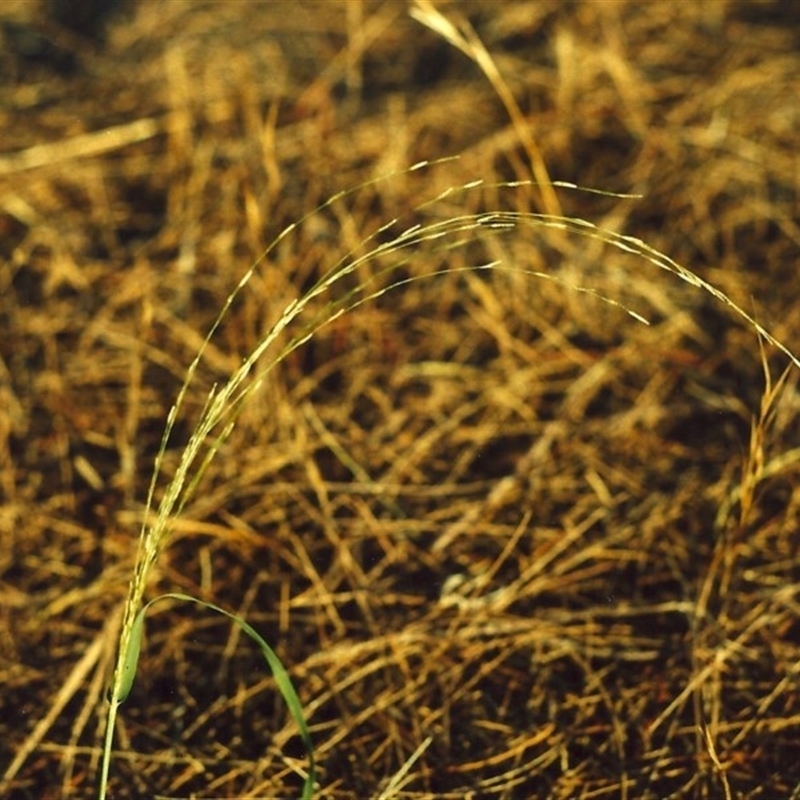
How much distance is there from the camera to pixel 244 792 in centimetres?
123

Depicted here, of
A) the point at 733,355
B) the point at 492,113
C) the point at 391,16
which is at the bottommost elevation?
the point at 733,355

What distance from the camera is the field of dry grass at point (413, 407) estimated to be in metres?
1.28

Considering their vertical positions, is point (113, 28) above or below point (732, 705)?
above

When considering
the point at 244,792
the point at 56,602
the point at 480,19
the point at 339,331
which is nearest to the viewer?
the point at 244,792

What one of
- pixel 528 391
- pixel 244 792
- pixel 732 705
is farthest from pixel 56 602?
pixel 732 705

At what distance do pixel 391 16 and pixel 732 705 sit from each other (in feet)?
5.30

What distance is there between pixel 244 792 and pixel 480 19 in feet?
5.40

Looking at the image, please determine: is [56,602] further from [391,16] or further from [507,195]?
[391,16]

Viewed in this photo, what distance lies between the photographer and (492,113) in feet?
6.89

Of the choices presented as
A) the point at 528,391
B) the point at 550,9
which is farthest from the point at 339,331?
the point at 550,9

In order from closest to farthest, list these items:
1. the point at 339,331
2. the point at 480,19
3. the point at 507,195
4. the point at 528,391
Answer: the point at 528,391, the point at 339,331, the point at 507,195, the point at 480,19

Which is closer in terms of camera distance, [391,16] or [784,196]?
[784,196]

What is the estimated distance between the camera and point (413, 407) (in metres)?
1.66

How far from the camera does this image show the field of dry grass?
128 centimetres
